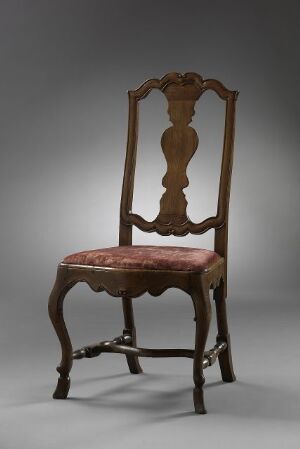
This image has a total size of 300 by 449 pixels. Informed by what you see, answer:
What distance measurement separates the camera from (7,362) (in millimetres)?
4094

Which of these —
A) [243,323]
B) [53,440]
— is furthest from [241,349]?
[53,440]

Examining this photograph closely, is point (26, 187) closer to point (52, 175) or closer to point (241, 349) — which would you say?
point (52, 175)

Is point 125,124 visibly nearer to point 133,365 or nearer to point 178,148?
point 178,148

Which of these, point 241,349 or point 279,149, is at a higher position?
point 279,149

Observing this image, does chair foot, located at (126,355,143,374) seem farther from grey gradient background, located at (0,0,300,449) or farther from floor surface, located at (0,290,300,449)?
grey gradient background, located at (0,0,300,449)

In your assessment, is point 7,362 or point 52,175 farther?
point 52,175

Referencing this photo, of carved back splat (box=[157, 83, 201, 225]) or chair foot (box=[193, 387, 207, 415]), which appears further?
carved back splat (box=[157, 83, 201, 225])

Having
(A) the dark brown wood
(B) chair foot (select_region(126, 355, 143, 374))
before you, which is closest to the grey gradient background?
(B) chair foot (select_region(126, 355, 143, 374))

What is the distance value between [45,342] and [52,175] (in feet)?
6.82

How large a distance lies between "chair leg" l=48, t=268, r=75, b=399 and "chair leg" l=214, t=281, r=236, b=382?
2.15ft

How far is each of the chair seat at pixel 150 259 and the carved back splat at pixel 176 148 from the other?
0.30m

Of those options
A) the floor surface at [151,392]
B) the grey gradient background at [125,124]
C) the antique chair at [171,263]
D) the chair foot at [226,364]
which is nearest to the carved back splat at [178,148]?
the antique chair at [171,263]

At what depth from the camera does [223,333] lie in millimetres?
3791

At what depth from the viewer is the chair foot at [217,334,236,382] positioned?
12.4 feet
